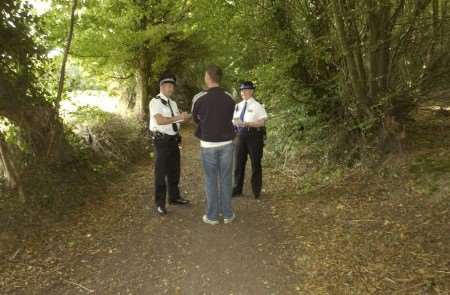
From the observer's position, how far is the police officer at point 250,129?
644 cm

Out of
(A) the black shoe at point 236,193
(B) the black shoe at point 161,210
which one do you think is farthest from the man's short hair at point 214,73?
(A) the black shoe at point 236,193

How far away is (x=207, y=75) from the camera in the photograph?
17.4 ft

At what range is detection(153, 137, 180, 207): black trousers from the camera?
19.6ft

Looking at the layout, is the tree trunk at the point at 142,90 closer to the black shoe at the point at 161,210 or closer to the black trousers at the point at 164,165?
the black trousers at the point at 164,165

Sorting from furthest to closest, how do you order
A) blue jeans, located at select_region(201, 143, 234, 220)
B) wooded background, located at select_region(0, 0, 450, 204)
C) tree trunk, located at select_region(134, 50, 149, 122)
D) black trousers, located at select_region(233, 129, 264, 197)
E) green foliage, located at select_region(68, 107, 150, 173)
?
tree trunk, located at select_region(134, 50, 149, 122), green foliage, located at select_region(68, 107, 150, 173), black trousers, located at select_region(233, 129, 264, 197), wooded background, located at select_region(0, 0, 450, 204), blue jeans, located at select_region(201, 143, 234, 220)

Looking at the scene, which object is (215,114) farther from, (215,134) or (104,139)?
(104,139)

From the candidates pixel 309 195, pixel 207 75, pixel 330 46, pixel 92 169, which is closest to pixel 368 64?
pixel 330 46

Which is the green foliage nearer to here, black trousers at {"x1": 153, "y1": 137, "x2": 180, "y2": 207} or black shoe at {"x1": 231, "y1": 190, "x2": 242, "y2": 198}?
black trousers at {"x1": 153, "y1": 137, "x2": 180, "y2": 207}

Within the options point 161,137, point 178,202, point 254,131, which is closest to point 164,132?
point 161,137

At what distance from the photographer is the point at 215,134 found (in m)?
5.37

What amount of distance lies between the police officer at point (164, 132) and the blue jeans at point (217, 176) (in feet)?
2.37

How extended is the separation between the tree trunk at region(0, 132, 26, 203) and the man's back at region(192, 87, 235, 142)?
2.86 metres

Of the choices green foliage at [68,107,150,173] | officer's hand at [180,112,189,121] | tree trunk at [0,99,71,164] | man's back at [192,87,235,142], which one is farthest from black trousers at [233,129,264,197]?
tree trunk at [0,99,71,164]

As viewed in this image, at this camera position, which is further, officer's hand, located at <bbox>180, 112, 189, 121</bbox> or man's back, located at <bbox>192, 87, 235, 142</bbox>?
officer's hand, located at <bbox>180, 112, 189, 121</bbox>
